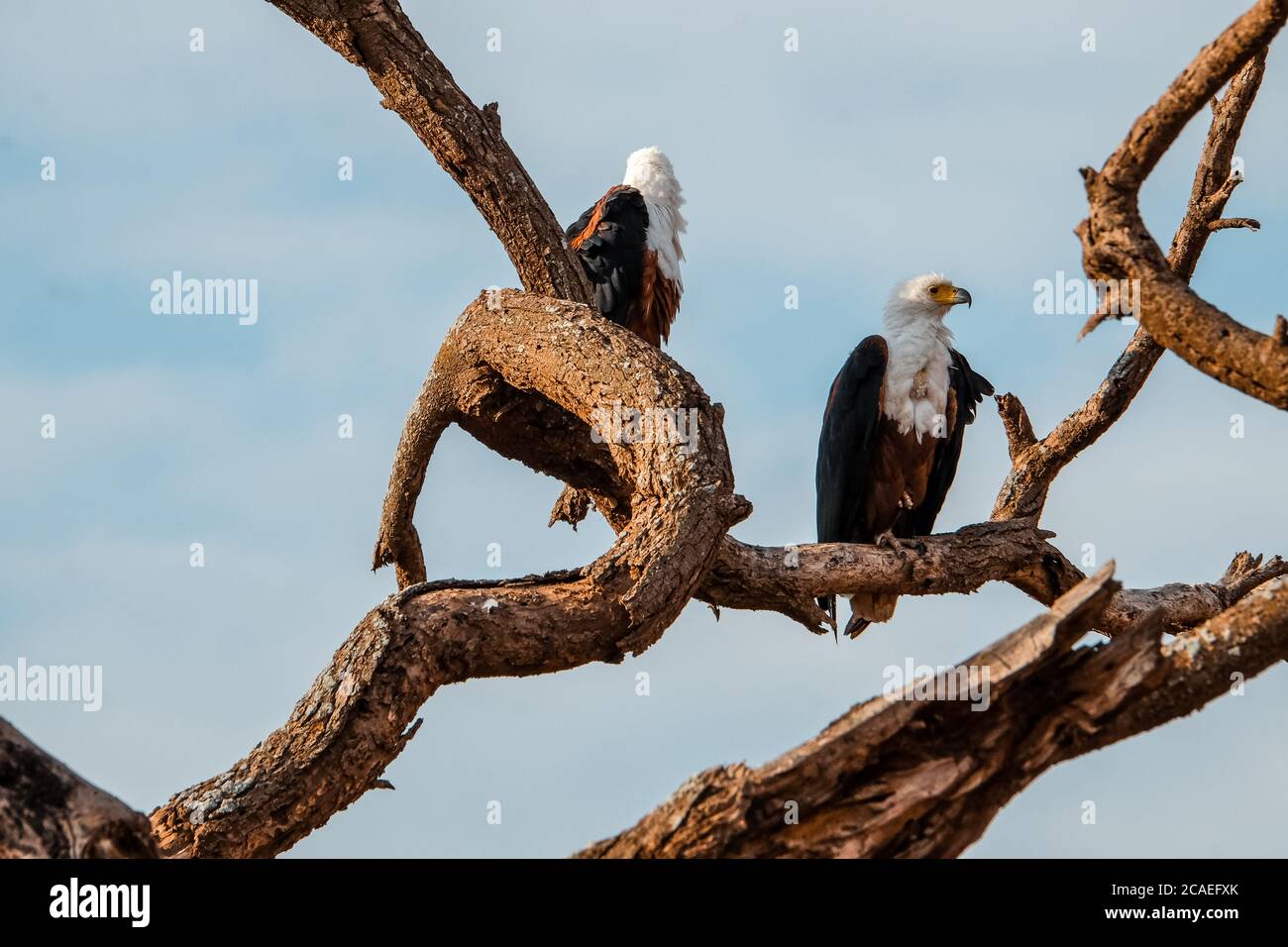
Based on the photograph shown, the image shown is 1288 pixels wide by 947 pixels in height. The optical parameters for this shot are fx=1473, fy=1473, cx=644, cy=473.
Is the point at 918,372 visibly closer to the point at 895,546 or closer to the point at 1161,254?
the point at 895,546

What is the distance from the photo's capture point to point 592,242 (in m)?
7.57

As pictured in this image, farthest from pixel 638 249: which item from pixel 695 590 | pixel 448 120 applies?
pixel 695 590

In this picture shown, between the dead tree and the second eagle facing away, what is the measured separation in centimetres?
30

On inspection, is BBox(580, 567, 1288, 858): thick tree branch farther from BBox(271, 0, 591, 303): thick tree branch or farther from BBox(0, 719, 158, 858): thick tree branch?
BBox(271, 0, 591, 303): thick tree branch

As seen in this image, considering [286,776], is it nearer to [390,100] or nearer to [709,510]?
[709,510]

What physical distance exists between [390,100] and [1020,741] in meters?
3.87

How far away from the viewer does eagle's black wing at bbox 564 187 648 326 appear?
24.6 ft

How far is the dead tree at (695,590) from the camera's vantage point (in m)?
2.82

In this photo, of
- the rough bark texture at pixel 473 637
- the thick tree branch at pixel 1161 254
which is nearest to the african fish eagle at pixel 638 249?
the rough bark texture at pixel 473 637

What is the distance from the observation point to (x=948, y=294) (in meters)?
7.06

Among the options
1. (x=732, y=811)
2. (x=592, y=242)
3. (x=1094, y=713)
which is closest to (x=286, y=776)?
(x=732, y=811)

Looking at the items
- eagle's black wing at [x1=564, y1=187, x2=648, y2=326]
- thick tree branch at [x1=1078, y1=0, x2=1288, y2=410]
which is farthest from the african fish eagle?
thick tree branch at [x1=1078, y1=0, x2=1288, y2=410]

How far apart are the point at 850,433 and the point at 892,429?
0.62 ft

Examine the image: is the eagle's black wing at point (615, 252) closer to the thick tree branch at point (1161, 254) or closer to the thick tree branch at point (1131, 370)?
the thick tree branch at point (1131, 370)
